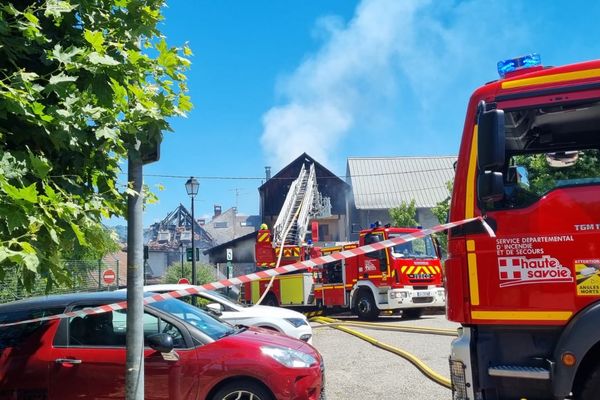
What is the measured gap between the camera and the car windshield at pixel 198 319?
591 cm

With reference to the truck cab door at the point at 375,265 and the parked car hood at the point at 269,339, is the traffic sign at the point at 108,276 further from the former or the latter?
the parked car hood at the point at 269,339

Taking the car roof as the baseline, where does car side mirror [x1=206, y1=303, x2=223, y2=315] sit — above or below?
below

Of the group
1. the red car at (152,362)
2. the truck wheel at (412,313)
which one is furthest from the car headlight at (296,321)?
the truck wheel at (412,313)

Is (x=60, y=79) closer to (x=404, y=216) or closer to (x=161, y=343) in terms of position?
(x=161, y=343)

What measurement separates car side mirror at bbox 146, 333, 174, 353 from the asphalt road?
8.62 ft

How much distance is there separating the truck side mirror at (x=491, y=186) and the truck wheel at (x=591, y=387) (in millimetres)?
1314

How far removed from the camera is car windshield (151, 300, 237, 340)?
19.4 feet

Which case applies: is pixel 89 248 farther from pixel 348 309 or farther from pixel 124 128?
pixel 348 309

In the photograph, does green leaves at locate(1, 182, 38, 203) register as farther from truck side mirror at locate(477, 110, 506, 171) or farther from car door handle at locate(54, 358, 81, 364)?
car door handle at locate(54, 358, 81, 364)

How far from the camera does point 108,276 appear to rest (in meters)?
19.8

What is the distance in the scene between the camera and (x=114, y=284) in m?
20.5

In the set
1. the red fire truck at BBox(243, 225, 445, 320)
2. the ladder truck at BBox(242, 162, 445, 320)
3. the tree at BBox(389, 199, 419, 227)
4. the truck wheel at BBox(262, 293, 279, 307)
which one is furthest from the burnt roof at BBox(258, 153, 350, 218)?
the red fire truck at BBox(243, 225, 445, 320)

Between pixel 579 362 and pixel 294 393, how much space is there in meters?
2.67

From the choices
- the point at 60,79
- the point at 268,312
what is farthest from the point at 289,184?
the point at 60,79
